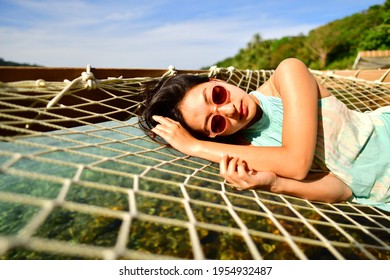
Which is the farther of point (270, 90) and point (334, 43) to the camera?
point (334, 43)

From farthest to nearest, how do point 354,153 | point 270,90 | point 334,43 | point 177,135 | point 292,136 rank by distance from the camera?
point 334,43
point 270,90
point 177,135
point 354,153
point 292,136

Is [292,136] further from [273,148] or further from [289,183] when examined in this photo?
[289,183]

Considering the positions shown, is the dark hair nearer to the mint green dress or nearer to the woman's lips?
the woman's lips

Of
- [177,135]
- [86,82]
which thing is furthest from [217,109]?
[86,82]

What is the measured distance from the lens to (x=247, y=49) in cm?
3072

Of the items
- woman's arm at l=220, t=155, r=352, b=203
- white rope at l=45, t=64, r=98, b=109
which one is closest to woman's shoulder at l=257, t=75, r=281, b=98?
woman's arm at l=220, t=155, r=352, b=203

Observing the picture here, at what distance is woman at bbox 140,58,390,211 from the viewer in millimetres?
1146

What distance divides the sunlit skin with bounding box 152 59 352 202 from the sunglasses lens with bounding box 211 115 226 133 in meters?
0.01

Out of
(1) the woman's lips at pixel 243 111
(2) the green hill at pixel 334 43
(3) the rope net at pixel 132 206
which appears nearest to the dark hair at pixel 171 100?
(3) the rope net at pixel 132 206

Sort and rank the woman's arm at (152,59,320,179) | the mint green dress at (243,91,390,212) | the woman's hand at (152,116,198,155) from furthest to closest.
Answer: the woman's hand at (152,116,198,155), the mint green dress at (243,91,390,212), the woman's arm at (152,59,320,179)

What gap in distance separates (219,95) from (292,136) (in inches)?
15.3

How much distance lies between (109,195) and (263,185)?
2.90 m

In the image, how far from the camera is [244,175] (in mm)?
1126

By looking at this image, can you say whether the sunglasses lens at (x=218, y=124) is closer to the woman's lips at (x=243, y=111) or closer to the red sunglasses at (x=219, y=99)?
the red sunglasses at (x=219, y=99)
